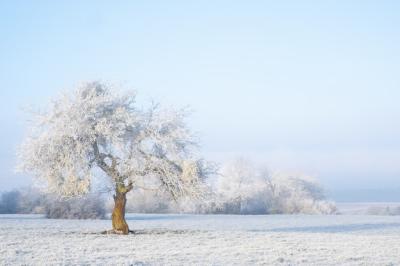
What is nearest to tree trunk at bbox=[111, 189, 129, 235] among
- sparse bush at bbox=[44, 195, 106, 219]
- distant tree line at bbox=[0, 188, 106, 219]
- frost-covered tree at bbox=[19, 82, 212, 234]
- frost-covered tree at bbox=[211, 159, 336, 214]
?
frost-covered tree at bbox=[19, 82, 212, 234]

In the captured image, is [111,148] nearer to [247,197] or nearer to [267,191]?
[247,197]

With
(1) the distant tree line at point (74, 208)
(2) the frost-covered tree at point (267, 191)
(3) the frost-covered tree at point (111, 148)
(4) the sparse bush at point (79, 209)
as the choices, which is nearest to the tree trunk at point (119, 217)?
(3) the frost-covered tree at point (111, 148)

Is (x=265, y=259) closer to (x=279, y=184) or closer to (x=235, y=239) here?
(x=235, y=239)

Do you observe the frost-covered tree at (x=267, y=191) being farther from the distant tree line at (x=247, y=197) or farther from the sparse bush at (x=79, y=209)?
the sparse bush at (x=79, y=209)

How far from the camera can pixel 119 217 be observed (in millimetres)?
39844

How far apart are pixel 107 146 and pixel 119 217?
4901 mm

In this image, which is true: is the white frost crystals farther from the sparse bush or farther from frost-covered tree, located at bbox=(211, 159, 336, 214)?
frost-covered tree, located at bbox=(211, 159, 336, 214)

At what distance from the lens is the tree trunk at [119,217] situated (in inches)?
1551

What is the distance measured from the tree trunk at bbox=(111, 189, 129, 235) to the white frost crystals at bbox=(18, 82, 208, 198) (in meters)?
1.12

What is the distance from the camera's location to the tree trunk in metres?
39.4

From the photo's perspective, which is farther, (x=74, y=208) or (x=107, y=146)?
(x=74, y=208)

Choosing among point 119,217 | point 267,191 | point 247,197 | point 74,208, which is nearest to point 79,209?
point 74,208

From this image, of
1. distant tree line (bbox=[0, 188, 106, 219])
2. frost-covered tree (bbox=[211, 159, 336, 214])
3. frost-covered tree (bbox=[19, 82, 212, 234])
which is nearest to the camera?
frost-covered tree (bbox=[19, 82, 212, 234])

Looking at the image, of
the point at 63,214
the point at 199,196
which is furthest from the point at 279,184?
the point at 199,196
